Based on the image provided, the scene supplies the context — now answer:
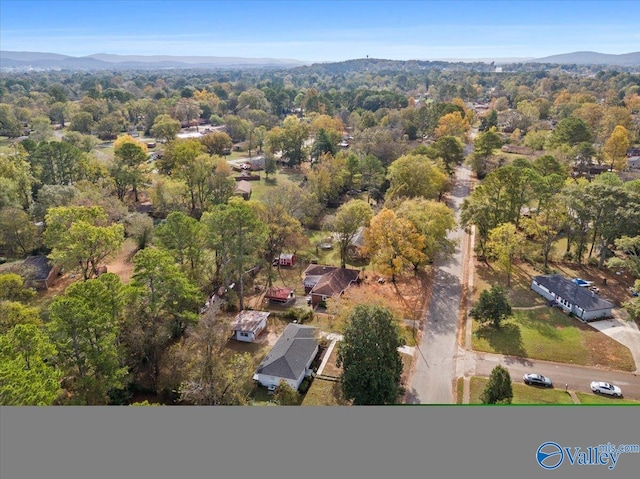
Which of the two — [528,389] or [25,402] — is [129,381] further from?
[528,389]

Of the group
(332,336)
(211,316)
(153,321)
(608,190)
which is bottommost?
(332,336)

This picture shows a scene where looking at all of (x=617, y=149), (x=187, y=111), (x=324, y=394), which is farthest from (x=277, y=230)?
(x=187, y=111)

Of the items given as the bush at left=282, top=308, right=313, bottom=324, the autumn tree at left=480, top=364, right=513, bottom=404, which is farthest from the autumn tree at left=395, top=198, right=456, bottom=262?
the autumn tree at left=480, top=364, right=513, bottom=404

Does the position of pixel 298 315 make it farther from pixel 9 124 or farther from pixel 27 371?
pixel 9 124

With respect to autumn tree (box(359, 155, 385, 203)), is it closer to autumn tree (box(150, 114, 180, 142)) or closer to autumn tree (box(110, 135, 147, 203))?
autumn tree (box(110, 135, 147, 203))

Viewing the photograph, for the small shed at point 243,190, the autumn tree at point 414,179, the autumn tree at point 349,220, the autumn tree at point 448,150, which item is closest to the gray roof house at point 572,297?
the autumn tree at point 349,220

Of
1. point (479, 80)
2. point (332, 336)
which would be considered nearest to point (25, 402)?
point (332, 336)

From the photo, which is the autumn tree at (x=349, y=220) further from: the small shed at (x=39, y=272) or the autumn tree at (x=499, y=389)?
the small shed at (x=39, y=272)
